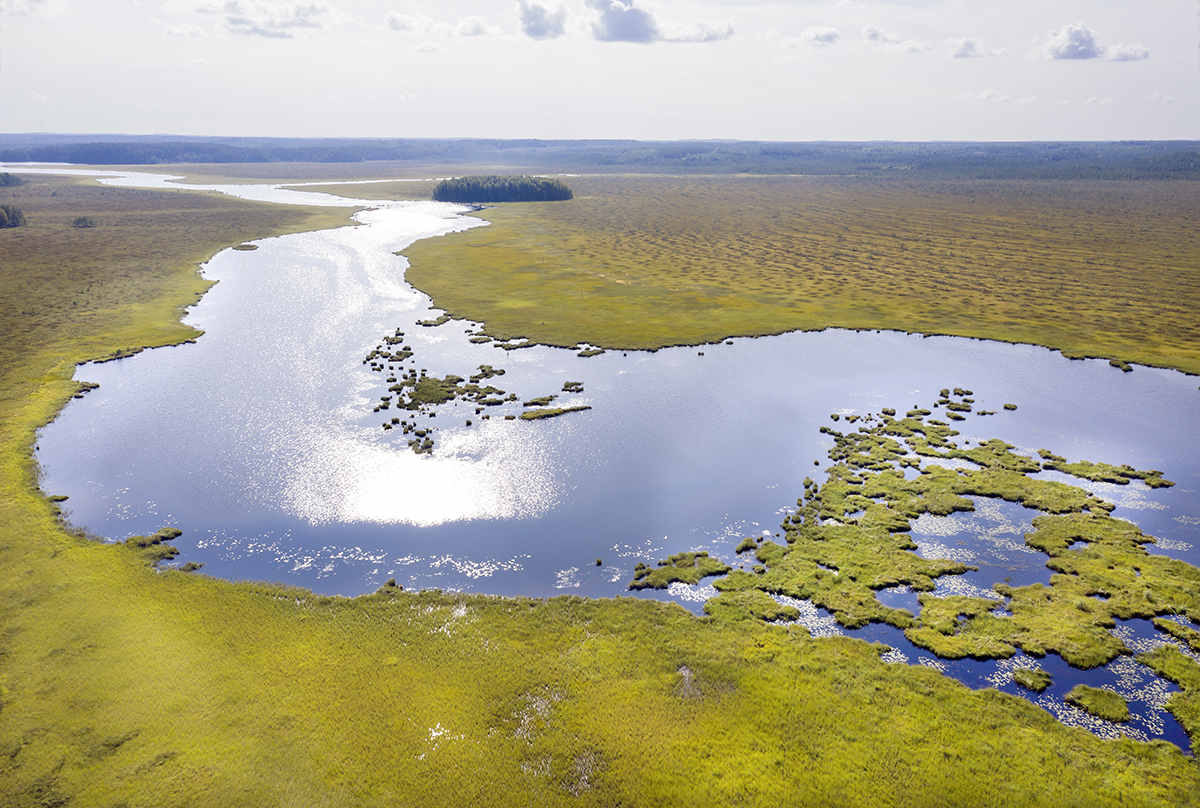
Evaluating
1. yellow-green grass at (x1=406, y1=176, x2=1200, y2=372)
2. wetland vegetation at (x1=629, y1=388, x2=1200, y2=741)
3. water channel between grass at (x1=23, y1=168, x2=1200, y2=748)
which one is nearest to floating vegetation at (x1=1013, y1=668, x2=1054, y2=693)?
wetland vegetation at (x1=629, y1=388, x2=1200, y2=741)

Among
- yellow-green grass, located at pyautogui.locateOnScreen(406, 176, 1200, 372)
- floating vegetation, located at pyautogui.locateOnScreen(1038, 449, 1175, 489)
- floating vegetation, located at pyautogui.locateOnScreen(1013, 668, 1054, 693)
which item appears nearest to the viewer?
floating vegetation, located at pyautogui.locateOnScreen(1013, 668, 1054, 693)

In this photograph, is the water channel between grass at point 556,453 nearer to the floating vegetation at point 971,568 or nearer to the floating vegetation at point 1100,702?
the floating vegetation at point 1100,702

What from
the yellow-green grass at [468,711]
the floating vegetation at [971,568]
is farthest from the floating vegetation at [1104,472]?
the yellow-green grass at [468,711]

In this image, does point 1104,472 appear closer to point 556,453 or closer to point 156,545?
point 556,453

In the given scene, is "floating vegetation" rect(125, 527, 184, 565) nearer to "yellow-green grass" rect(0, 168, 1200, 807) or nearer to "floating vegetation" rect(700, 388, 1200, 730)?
"yellow-green grass" rect(0, 168, 1200, 807)

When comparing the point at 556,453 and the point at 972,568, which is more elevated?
the point at 556,453

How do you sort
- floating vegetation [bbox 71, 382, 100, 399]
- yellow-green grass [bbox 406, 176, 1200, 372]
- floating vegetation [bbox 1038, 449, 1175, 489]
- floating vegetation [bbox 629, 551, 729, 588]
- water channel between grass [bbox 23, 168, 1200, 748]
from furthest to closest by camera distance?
yellow-green grass [bbox 406, 176, 1200, 372] → floating vegetation [bbox 71, 382, 100, 399] → floating vegetation [bbox 1038, 449, 1175, 489] → water channel between grass [bbox 23, 168, 1200, 748] → floating vegetation [bbox 629, 551, 729, 588]

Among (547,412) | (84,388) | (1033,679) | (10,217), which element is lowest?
(1033,679)

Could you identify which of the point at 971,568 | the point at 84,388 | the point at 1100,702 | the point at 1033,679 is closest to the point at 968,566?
the point at 971,568
